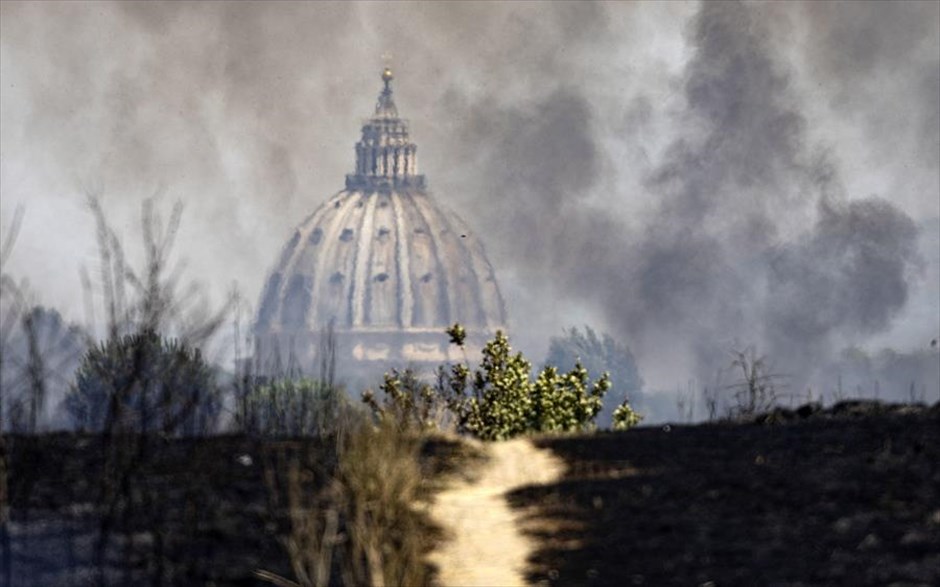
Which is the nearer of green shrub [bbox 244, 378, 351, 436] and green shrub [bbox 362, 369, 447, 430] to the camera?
green shrub [bbox 244, 378, 351, 436]

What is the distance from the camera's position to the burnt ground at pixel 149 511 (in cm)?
1970

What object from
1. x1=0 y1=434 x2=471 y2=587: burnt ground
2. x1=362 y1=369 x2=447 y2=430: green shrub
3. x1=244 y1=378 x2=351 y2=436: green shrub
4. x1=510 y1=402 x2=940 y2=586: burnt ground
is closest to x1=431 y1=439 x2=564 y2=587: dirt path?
x1=510 y1=402 x2=940 y2=586: burnt ground

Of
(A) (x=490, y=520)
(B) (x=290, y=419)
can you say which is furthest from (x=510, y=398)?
(A) (x=490, y=520)

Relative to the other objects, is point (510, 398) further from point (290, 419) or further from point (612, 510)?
point (612, 510)

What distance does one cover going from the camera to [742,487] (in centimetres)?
2273

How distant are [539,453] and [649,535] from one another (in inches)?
207

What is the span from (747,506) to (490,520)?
8.61ft

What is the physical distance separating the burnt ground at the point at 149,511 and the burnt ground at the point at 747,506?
1.75 meters

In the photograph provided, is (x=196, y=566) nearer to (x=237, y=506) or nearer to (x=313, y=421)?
(x=237, y=506)

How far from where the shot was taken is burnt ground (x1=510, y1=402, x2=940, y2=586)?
19.8 metres

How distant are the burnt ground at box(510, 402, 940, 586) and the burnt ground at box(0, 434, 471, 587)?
1746 mm

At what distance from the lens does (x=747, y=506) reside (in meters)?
21.9

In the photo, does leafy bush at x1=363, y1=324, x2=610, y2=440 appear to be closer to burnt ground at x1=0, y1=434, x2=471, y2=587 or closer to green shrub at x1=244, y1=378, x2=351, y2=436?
green shrub at x1=244, y1=378, x2=351, y2=436

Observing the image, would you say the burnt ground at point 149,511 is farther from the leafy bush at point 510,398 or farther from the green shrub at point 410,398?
the leafy bush at point 510,398
